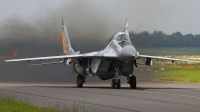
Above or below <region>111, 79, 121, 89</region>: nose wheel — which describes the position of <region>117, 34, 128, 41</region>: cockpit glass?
above

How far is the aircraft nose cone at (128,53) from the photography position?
85.1ft

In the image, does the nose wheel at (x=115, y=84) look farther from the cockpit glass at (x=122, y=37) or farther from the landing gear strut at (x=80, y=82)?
the landing gear strut at (x=80, y=82)

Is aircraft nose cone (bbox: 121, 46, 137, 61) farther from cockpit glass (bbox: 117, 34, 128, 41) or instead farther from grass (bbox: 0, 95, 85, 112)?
grass (bbox: 0, 95, 85, 112)

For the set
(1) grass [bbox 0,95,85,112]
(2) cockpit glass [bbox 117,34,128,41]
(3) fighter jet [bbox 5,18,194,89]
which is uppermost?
(2) cockpit glass [bbox 117,34,128,41]

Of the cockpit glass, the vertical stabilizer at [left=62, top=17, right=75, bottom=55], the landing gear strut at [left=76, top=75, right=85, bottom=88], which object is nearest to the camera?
the cockpit glass

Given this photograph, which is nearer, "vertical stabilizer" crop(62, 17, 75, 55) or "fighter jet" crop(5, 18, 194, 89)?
"fighter jet" crop(5, 18, 194, 89)

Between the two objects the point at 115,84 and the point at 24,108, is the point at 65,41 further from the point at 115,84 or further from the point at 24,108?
the point at 24,108

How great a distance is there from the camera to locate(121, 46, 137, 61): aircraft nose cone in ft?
85.1

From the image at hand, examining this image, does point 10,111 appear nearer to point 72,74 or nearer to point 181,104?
point 181,104

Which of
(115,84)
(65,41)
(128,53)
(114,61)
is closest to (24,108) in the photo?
(128,53)

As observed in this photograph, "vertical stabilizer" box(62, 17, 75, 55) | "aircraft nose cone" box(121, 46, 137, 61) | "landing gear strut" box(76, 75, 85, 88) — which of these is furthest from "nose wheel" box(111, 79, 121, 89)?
"vertical stabilizer" box(62, 17, 75, 55)

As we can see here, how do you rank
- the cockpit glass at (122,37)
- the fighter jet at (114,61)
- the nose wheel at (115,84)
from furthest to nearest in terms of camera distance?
1. the nose wheel at (115,84)
2. the cockpit glass at (122,37)
3. the fighter jet at (114,61)

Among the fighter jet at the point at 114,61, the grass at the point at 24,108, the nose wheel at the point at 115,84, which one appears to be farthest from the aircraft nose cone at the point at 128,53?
the grass at the point at 24,108

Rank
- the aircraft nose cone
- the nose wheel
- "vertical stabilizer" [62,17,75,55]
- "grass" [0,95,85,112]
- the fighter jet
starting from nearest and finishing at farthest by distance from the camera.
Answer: "grass" [0,95,85,112]
the aircraft nose cone
the fighter jet
the nose wheel
"vertical stabilizer" [62,17,75,55]
